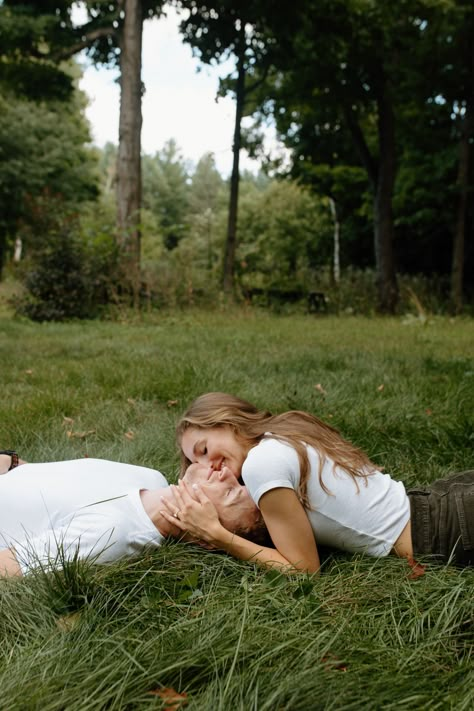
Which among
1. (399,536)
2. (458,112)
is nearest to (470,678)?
(399,536)

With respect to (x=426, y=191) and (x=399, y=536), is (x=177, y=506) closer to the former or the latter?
(x=399, y=536)

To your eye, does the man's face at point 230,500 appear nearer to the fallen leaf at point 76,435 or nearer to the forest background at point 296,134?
the fallen leaf at point 76,435

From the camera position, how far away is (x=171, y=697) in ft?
4.56

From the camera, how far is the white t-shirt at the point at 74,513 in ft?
6.70

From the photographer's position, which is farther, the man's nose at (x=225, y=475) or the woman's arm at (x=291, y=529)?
the man's nose at (x=225, y=475)

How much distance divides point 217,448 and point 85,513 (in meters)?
0.54

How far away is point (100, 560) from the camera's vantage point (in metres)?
2.03

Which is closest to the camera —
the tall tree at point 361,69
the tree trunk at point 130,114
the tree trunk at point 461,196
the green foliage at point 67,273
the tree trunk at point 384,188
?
the green foliage at point 67,273

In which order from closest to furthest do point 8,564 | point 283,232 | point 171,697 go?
point 171,697 < point 8,564 < point 283,232

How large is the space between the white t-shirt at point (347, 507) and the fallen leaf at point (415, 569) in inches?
3.6

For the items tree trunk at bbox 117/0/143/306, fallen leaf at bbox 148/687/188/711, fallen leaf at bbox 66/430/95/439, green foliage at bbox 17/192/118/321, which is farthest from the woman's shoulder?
tree trunk at bbox 117/0/143/306

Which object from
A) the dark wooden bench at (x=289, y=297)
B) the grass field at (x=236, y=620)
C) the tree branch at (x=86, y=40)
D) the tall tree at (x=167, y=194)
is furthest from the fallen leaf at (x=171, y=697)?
the tall tree at (x=167, y=194)

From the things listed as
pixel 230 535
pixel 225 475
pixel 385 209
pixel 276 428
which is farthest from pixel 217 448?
pixel 385 209

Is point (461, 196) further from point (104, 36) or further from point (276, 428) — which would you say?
point (276, 428)
